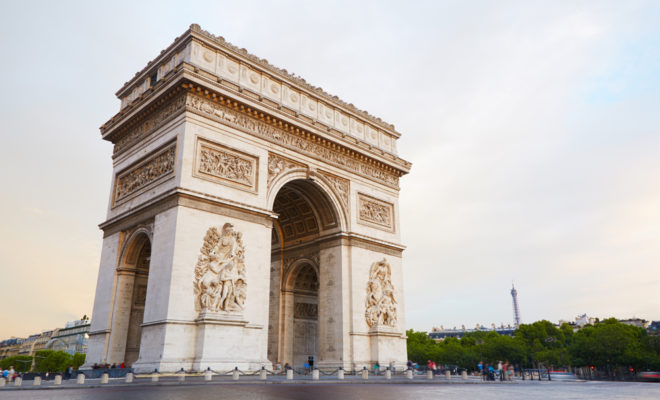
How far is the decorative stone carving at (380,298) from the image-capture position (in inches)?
929

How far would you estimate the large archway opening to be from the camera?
2470cm

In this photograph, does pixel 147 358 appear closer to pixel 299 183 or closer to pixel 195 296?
pixel 195 296

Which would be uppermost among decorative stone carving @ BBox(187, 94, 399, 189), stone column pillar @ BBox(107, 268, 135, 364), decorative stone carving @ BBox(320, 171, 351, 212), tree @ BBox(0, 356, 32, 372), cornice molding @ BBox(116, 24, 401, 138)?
cornice molding @ BBox(116, 24, 401, 138)

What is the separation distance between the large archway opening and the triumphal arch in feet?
0.27

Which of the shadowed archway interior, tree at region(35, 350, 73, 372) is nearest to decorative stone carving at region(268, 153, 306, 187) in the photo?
the shadowed archway interior

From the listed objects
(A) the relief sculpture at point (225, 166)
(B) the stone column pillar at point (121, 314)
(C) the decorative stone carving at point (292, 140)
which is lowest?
(B) the stone column pillar at point (121, 314)

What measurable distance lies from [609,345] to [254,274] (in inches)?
2048

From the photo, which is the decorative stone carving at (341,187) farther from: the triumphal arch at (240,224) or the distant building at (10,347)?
the distant building at (10,347)

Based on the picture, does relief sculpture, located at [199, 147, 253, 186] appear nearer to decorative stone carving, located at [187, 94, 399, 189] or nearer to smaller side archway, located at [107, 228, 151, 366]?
decorative stone carving, located at [187, 94, 399, 189]

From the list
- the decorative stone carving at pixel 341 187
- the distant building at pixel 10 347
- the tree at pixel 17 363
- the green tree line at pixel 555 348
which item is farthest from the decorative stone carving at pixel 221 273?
the distant building at pixel 10 347

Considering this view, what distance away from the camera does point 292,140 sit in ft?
75.4

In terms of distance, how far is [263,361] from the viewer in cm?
1883

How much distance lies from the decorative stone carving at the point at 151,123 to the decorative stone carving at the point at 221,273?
5.41 metres

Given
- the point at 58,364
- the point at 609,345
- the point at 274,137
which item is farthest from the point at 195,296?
the point at 58,364
